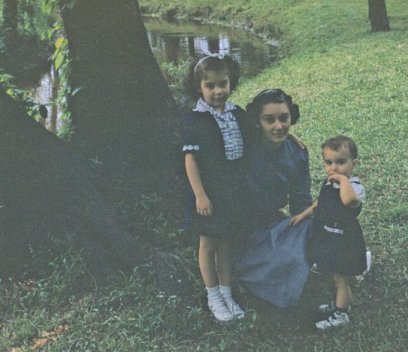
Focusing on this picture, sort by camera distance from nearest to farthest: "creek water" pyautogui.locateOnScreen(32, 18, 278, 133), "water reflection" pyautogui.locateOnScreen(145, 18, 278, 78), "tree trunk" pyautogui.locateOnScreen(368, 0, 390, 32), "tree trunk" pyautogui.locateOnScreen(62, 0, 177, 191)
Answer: "tree trunk" pyautogui.locateOnScreen(62, 0, 177, 191)
"tree trunk" pyautogui.locateOnScreen(368, 0, 390, 32)
"creek water" pyautogui.locateOnScreen(32, 18, 278, 133)
"water reflection" pyautogui.locateOnScreen(145, 18, 278, 78)

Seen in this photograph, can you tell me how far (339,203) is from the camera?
11.7ft

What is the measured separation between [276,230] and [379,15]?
43.6 ft

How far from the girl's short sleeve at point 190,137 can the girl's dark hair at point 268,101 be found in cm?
39

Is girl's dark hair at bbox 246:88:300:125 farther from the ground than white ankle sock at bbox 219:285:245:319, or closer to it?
farther from the ground

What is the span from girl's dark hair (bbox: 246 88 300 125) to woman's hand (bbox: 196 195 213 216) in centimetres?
59

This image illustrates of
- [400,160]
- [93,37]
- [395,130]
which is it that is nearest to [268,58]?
[395,130]

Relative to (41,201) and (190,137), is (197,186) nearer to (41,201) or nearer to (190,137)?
(190,137)

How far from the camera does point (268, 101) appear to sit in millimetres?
3750

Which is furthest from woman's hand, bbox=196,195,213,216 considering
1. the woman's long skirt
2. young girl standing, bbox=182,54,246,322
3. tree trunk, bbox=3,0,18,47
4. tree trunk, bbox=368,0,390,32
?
tree trunk, bbox=3,0,18,47

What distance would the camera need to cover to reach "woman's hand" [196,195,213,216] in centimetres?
365

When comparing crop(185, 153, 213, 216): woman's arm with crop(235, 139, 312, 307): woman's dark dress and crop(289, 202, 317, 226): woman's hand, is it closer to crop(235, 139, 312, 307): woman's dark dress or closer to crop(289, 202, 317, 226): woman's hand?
crop(235, 139, 312, 307): woman's dark dress

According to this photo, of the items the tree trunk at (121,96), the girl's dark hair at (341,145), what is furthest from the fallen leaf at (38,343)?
the girl's dark hair at (341,145)

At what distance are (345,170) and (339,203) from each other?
0.19 m

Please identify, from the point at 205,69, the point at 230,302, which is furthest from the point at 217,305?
the point at 205,69
